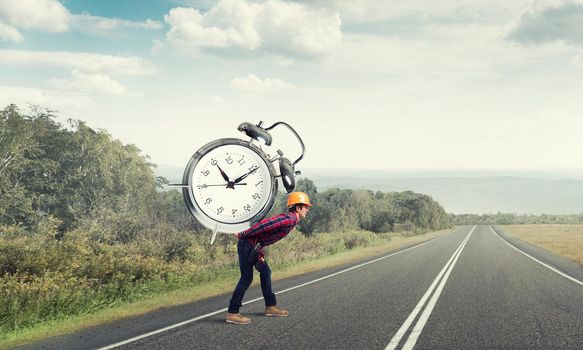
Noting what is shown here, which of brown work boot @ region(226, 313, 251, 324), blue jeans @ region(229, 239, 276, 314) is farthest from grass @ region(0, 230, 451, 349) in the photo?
blue jeans @ region(229, 239, 276, 314)

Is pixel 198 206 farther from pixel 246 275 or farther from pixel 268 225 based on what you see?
pixel 246 275

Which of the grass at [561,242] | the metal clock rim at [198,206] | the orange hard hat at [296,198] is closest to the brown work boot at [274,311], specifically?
the orange hard hat at [296,198]

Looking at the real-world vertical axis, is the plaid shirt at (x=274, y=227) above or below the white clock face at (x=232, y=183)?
below

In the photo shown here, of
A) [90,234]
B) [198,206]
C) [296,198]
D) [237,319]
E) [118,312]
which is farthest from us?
[90,234]

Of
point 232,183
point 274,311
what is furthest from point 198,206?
point 274,311

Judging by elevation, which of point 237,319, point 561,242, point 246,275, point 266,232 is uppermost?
point 266,232

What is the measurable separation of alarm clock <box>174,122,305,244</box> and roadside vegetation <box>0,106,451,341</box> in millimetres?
916

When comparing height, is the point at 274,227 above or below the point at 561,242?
above

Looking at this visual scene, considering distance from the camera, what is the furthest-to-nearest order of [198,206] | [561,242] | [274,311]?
[561,242], [274,311], [198,206]

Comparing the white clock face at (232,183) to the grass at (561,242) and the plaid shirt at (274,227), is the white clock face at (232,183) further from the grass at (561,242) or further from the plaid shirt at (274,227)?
the grass at (561,242)

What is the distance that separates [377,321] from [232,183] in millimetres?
4362

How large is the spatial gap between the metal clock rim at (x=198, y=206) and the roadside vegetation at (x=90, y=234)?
0.88 m

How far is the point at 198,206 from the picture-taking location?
3727 mm

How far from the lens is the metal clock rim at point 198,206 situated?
372cm
